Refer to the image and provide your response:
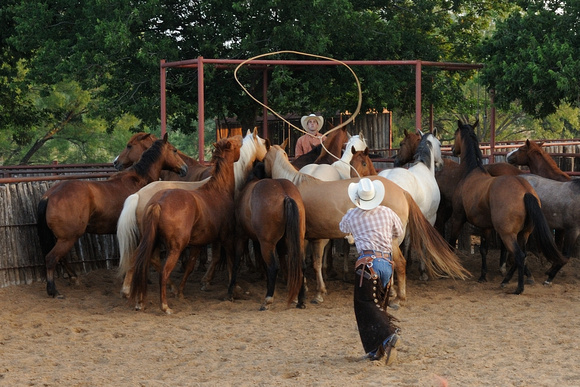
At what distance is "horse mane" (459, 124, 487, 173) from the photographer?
1023cm

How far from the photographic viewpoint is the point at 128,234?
8.62 metres

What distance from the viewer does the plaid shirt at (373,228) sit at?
611cm

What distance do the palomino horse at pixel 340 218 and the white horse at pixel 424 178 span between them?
0.76m

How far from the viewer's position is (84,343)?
7043 mm

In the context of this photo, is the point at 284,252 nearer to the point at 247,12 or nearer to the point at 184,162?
the point at 184,162

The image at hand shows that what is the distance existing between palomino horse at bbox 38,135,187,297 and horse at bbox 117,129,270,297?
722mm

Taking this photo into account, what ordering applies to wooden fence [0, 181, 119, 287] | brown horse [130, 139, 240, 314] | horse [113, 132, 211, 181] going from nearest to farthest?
brown horse [130, 139, 240, 314] < wooden fence [0, 181, 119, 287] < horse [113, 132, 211, 181]

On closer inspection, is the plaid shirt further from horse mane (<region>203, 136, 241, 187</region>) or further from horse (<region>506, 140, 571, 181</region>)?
horse (<region>506, 140, 571, 181</region>)

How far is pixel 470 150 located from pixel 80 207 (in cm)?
520

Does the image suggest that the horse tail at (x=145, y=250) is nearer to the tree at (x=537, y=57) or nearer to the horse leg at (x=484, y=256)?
the horse leg at (x=484, y=256)

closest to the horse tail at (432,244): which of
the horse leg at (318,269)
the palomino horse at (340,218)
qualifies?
the palomino horse at (340,218)

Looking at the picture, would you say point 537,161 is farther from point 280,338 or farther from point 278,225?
point 280,338

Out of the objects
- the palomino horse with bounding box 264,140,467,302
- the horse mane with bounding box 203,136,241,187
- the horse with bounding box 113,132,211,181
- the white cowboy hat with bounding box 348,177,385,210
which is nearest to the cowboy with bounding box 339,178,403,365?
the white cowboy hat with bounding box 348,177,385,210

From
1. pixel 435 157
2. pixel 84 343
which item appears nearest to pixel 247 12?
pixel 435 157
